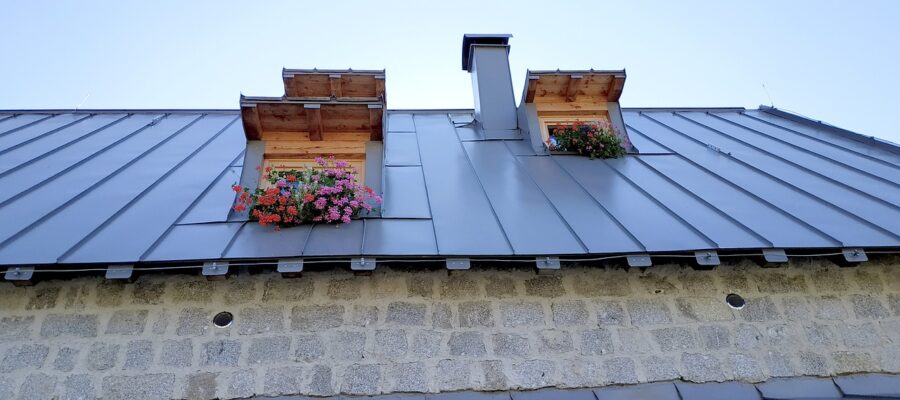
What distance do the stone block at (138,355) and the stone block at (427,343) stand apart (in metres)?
1.86

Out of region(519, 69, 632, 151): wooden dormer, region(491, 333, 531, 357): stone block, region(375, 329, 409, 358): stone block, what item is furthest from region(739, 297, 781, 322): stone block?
region(519, 69, 632, 151): wooden dormer

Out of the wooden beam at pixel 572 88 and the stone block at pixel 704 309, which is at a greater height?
the wooden beam at pixel 572 88

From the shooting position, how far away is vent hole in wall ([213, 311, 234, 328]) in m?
3.85

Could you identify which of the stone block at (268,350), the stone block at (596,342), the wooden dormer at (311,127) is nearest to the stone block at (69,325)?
the stone block at (268,350)

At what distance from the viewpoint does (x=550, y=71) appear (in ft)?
22.8

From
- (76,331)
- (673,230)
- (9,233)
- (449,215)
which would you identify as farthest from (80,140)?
(673,230)

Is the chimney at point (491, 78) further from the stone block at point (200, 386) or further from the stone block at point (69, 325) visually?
the stone block at point (69, 325)

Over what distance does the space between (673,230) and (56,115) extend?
28.0 feet

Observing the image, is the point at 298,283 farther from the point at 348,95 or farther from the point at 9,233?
the point at 348,95

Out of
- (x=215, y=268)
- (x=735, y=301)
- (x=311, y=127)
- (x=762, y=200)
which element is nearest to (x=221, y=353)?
(x=215, y=268)

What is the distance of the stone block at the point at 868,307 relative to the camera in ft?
14.3

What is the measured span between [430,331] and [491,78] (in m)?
4.98

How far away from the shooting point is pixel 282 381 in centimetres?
367

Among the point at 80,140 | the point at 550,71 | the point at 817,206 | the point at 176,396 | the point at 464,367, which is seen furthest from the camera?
the point at 550,71
